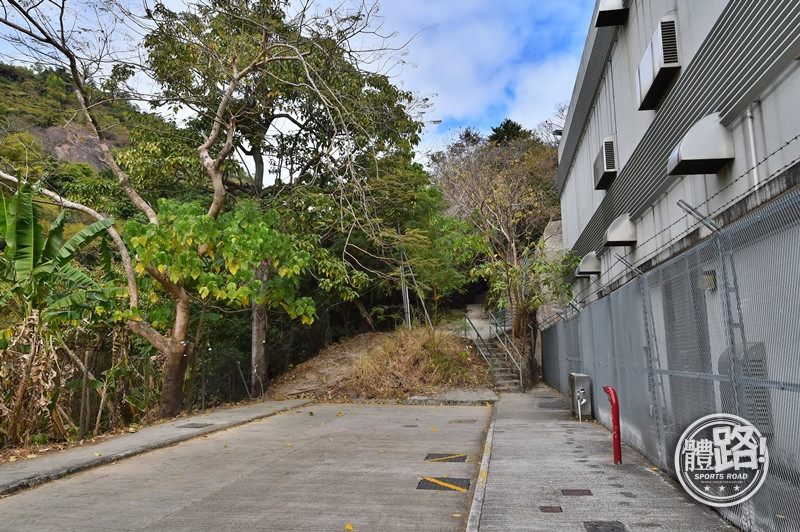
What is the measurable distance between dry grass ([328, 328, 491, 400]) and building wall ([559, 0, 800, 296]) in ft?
17.8

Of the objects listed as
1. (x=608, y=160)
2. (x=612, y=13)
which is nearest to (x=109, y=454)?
(x=608, y=160)

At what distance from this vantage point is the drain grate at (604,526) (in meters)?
4.70

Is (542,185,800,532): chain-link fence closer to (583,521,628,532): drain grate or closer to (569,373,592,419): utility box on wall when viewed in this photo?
(583,521,628,532): drain grate

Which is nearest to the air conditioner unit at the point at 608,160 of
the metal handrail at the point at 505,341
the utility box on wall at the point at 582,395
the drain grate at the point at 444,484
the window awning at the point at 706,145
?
the utility box on wall at the point at 582,395

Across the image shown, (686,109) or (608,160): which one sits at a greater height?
(608,160)

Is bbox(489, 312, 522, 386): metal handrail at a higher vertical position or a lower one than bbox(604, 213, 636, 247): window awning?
lower

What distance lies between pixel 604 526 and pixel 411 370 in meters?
13.3

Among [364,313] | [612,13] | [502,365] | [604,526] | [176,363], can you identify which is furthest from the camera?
[364,313]

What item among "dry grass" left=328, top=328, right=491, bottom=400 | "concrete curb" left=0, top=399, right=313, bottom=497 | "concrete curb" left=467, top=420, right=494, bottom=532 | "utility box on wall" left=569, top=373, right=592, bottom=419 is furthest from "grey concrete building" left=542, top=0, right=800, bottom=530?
"concrete curb" left=0, top=399, right=313, bottom=497

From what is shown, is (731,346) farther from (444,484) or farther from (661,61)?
(661,61)

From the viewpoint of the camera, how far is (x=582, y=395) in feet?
38.2

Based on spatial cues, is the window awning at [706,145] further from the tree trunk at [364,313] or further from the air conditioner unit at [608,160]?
the tree trunk at [364,313]

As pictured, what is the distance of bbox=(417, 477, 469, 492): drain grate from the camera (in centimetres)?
653

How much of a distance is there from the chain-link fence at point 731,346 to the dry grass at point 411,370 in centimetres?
983
